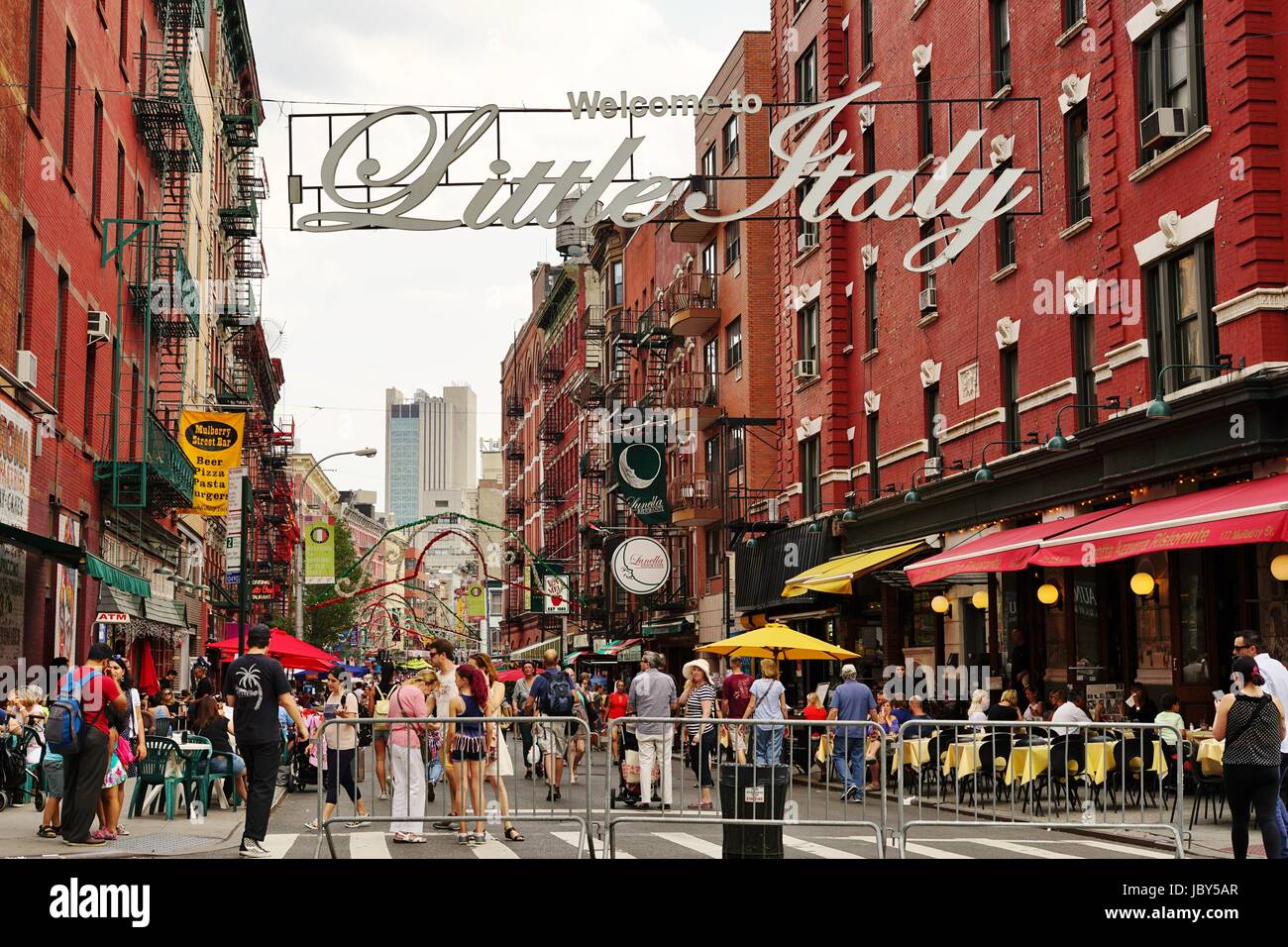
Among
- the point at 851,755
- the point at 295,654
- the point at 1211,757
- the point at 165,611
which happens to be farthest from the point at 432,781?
the point at 165,611

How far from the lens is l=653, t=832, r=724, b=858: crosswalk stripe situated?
1533 cm

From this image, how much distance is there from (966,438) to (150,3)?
20334mm

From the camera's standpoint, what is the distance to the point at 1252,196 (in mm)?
19469

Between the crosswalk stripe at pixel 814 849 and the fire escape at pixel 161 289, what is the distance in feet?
56.0

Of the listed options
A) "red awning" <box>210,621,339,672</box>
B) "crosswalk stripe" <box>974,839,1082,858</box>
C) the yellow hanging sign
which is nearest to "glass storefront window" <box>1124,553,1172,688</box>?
"crosswalk stripe" <box>974,839,1082,858</box>

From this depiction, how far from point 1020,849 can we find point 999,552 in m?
8.63

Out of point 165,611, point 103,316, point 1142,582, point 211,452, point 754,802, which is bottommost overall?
point 754,802

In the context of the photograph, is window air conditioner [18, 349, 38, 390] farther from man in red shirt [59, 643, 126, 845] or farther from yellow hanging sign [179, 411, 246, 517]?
yellow hanging sign [179, 411, 246, 517]

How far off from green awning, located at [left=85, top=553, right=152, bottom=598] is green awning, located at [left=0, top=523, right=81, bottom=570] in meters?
0.60

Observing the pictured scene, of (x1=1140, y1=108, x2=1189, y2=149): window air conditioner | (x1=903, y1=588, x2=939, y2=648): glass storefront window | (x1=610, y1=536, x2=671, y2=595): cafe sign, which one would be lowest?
(x1=903, y1=588, x2=939, y2=648): glass storefront window

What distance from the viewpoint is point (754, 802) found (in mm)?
12875

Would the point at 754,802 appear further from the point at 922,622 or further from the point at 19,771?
the point at 922,622
